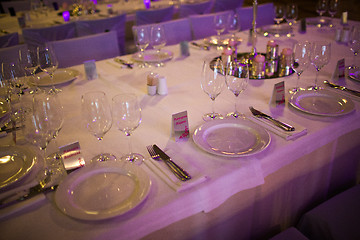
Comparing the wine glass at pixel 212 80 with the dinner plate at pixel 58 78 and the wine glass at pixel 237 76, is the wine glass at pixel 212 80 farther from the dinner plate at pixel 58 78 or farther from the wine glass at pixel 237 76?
the dinner plate at pixel 58 78

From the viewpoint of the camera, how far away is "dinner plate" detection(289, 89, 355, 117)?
1349 millimetres

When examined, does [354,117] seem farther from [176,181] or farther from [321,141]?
[176,181]

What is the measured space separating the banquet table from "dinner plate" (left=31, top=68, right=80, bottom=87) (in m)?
0.05

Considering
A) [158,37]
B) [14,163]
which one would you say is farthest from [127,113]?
[158,37]

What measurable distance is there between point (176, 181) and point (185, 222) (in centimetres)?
20

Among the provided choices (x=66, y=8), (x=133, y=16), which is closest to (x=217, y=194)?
(x=133, y=16)

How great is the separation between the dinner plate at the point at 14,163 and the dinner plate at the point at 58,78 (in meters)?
0.65

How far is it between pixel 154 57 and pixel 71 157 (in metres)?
1.20

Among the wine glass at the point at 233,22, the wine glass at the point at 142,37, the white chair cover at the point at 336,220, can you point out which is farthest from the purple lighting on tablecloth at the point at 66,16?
the white chair cover at the point at 336,220

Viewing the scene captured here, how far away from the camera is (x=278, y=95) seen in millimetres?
1422

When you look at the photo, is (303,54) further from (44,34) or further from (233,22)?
(44,34)

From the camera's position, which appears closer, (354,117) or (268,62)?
(354,117)

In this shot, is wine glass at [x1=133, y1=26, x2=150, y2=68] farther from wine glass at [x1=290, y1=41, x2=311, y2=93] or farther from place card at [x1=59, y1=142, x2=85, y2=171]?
place card at [x1=59, y1=142, x2=85, y2=171]

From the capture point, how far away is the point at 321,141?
124 cm
